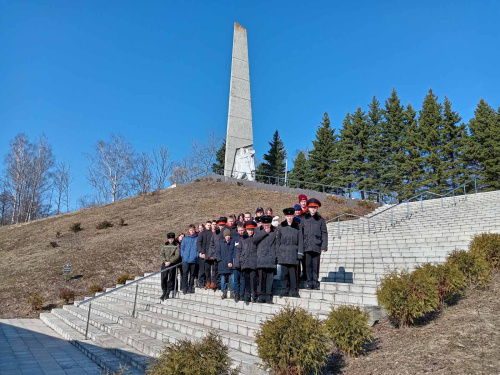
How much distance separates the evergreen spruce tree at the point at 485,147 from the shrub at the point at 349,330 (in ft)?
100

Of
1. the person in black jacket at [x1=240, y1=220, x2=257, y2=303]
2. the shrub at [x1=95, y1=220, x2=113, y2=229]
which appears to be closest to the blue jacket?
the person in black jacket at [x1=240, y1=220, x2=257, y2=303]

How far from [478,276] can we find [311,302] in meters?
2.74

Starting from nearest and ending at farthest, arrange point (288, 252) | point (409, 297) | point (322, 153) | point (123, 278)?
point (409, 297) < point (288, 252) < point (123, 278) < point (322, 153)

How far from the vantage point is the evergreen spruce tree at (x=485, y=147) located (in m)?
29.2

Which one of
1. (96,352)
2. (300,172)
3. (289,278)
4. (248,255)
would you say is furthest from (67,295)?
(300,172)

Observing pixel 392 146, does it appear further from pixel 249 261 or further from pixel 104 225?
pixel 249 261

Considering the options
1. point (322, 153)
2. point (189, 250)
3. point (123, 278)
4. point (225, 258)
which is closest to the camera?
point (225, 258)

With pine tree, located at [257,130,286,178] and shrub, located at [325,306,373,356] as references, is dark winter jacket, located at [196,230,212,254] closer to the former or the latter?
shrub, located at [325,306,373,356]

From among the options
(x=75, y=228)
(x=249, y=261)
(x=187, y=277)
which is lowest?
(x=187, y=277)

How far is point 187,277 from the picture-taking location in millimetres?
9250

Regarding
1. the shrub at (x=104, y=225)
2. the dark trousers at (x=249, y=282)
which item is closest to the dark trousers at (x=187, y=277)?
the dark trousers at (x=249, y=282)

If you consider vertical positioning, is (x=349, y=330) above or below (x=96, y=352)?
above

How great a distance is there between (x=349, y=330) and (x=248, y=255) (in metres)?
2.90

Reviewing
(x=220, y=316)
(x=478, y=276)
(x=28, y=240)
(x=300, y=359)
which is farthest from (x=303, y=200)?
(x=28, y=240)
